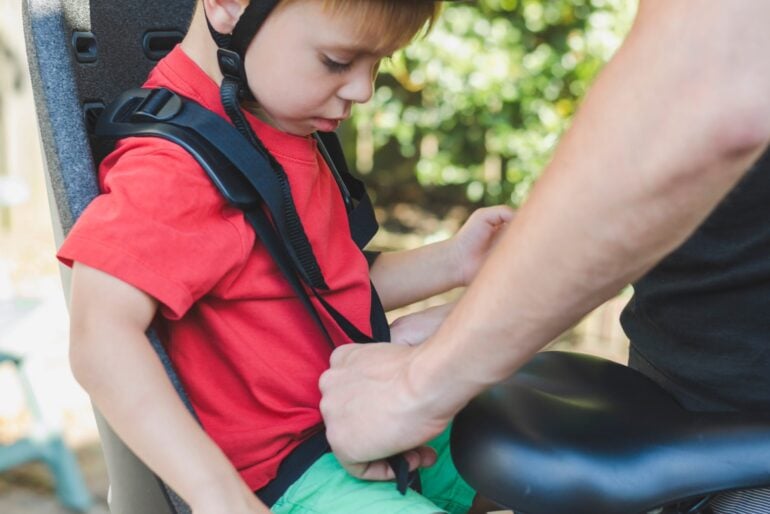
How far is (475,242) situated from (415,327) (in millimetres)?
192

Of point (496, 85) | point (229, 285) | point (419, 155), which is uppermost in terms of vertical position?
point (229, 285)

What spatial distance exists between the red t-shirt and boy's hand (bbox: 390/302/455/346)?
103 millimetres

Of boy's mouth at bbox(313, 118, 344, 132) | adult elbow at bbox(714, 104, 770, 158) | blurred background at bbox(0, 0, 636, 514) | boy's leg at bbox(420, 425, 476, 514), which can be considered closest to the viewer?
adult elbow at bbox(714, 104, 770, 158)

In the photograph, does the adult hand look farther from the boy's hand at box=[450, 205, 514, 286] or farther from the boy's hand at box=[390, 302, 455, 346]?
the boy's hand at box=[450, 205, 514, 286]

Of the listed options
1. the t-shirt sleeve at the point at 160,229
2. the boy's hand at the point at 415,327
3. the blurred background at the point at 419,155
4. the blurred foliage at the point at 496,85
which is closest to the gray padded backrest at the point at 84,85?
the t-shirt sleeve at the point at 160,229

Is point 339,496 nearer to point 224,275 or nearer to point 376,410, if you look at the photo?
point 376,410

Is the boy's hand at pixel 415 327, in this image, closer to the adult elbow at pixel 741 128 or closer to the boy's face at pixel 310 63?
the boy's face at pixel 310 63

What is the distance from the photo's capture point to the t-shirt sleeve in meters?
1.28

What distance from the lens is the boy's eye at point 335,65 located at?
4.66 ft

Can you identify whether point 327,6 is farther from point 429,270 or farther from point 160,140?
point 429,270

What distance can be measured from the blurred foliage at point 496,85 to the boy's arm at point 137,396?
3.52 meters

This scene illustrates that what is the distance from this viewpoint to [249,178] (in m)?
1.38

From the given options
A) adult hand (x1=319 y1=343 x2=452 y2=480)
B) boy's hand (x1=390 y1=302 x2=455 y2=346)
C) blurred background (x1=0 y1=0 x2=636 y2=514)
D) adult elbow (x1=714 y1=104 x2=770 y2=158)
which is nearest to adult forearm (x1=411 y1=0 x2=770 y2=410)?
adult elbow (x1=714 y1=104 x2=770 y2=158)

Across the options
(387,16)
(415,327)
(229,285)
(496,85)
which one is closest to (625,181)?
(387,16)
